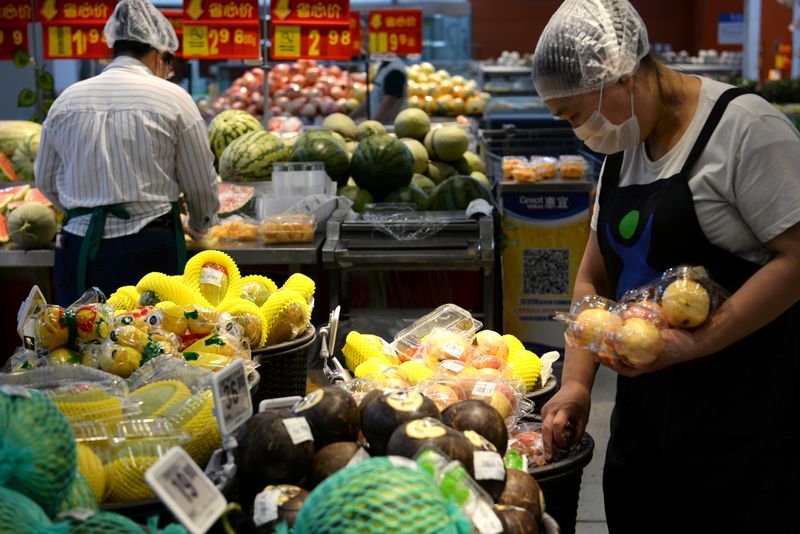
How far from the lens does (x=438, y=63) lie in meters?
14.3

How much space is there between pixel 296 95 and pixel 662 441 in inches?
278

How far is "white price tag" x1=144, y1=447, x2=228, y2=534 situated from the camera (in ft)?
3.97

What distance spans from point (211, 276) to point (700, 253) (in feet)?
4.36

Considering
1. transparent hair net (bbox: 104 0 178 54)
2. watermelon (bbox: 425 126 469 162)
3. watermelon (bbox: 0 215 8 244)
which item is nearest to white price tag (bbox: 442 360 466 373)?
transparent hair net (bbox: 104 0 178 54)

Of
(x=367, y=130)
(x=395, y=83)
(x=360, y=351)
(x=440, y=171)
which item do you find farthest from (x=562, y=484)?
(x=395, y=83)

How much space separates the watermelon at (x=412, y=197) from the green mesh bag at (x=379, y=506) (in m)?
3.82

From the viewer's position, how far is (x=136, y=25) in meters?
4.09

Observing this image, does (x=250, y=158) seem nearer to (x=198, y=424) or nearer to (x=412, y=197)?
(x=412, y=197)

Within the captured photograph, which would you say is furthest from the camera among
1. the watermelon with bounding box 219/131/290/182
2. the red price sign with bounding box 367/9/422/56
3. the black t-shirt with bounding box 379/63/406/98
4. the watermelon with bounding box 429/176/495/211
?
the red price sign with bounding box 367/9/422/56

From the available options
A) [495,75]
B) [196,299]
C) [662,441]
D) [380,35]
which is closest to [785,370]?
[662,441]

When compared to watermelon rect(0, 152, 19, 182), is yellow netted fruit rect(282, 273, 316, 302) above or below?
below

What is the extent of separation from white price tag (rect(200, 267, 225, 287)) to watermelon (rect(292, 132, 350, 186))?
251 centimetres

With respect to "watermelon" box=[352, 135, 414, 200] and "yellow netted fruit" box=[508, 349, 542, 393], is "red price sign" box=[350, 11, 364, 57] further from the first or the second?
"yellow netted fruit" box=[508, 349, 542, 393]

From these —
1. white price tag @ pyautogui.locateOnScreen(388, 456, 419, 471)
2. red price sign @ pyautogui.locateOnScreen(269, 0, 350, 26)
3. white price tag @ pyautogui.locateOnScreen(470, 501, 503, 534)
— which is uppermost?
red price sign @ pyautogui.locateOnScreen(269, 0, 350, 26)
